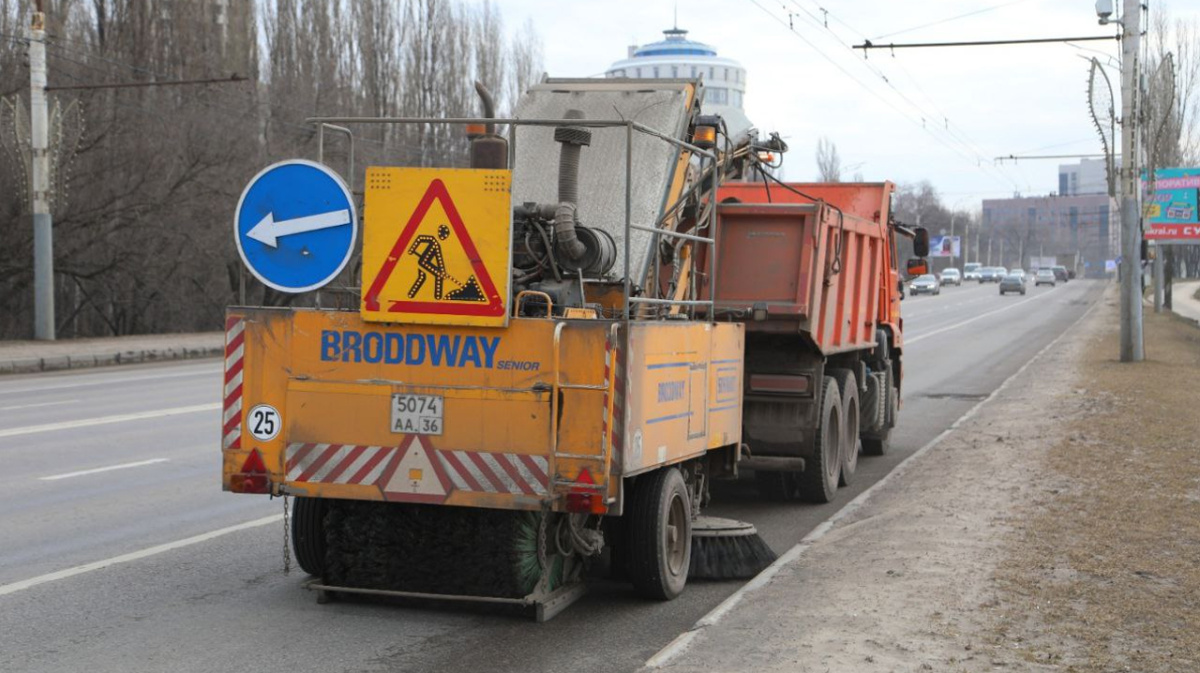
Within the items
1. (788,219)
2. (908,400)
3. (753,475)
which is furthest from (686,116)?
(908,400)

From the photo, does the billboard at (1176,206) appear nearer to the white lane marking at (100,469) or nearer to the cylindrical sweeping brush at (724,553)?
the white lane marking at (100,469)

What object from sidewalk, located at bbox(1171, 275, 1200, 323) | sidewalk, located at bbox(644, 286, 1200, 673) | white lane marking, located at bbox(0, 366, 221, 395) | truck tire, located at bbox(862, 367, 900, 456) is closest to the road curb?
white lane marking, located at bbox(0, 366, 221, 395)

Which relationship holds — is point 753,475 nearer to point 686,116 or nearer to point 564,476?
point 686,116

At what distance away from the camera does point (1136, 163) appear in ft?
89.6

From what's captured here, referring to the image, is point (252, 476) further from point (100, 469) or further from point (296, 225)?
point (100, 469)

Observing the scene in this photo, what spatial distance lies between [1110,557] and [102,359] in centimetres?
2350

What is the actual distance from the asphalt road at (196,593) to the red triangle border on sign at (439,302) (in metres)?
1.63

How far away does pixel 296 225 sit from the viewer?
23.4ft

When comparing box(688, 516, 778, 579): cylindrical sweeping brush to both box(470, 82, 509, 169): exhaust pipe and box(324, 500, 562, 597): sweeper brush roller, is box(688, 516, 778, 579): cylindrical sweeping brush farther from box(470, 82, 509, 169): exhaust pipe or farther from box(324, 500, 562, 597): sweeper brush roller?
box(470, 82, 509, 169): exhaust pipe

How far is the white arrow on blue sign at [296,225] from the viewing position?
706 cm

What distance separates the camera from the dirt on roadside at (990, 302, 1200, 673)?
624 centimetres

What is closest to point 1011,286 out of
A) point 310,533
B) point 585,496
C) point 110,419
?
point 110,419

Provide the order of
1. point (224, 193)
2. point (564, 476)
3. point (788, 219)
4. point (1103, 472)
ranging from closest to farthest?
point (564, 476) < point (788, 219) < point (1103, 472) < point (224, 193)

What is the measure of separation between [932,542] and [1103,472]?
3932mm
